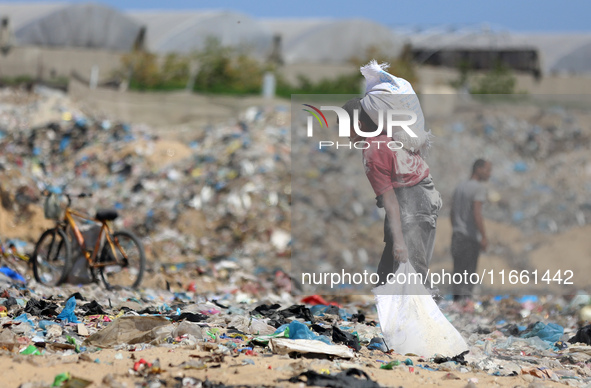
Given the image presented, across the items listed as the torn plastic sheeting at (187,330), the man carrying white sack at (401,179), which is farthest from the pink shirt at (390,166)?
the torn plastic sheeting at (187,330)

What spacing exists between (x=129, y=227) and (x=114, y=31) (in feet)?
53.5

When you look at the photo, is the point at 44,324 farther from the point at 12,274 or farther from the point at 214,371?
the point at 12,274

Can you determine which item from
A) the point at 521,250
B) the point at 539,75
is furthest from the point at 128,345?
the point at 539,75

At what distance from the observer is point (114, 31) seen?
24281mm

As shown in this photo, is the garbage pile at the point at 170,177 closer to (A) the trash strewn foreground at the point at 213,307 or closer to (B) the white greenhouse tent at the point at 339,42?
(A) the trash strewn foreground at the point at 213,307

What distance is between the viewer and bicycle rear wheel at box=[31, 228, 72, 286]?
6.14 metres

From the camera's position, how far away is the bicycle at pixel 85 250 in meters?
6.07

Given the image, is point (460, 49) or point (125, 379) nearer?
point (125, 379)

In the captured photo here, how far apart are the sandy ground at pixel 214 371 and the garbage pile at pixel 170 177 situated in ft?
14.1

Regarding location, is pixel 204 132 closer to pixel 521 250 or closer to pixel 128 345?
pixel 521 250

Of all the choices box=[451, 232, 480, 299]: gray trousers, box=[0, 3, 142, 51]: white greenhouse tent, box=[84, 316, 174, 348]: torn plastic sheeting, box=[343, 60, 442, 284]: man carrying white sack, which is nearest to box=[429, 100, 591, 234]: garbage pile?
box=[451, 232, 480, 299]: gray trousers

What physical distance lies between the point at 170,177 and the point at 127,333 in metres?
7.41

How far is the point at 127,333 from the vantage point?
13.1 feet

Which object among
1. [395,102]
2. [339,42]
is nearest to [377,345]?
[395,102]
